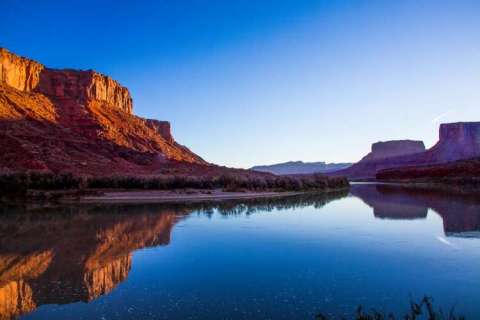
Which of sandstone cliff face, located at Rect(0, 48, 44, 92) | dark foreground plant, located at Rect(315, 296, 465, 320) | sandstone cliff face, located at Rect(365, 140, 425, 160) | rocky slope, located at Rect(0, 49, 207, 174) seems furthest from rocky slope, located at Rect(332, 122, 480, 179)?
dark foreground plant, located at Rect(315, 296, 465, 320)

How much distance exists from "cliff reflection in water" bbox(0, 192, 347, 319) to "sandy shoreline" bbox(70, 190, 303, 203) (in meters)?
6.84

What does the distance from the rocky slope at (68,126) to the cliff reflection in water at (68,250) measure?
2191 centimetres

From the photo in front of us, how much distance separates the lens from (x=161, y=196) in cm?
3006

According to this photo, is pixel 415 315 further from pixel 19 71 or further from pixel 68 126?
pixel 19 71

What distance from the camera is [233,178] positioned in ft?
132

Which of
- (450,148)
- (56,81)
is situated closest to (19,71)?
(56,81)

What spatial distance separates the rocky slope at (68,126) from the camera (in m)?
40.8

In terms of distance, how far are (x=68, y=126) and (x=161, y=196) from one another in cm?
2948

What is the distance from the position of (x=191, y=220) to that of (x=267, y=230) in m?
4.20

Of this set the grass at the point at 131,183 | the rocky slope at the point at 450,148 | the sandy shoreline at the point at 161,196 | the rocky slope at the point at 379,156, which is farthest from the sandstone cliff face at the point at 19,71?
the rocky slope at the point at 379,156

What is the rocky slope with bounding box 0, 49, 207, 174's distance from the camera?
4084 centimetres

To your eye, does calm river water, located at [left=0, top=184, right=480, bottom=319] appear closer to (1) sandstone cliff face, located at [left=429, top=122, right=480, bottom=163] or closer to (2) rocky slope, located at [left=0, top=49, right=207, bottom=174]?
(2) rocky slope, located at [left=0, top=49, right=207, bottom=174]

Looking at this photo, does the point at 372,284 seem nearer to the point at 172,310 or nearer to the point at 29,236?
the point at 172,310

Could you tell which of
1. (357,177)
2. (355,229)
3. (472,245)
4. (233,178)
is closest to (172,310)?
(472,245)
